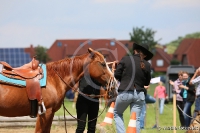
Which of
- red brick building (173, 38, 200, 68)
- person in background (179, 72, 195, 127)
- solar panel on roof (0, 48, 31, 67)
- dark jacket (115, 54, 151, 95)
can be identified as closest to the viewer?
dark jacket (115, 54, 151, 95)

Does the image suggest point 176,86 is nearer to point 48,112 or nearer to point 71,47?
point 48,112

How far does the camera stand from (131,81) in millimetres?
7734

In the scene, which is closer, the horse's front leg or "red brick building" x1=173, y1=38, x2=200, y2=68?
the horse's front leg

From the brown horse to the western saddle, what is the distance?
4.3 inches

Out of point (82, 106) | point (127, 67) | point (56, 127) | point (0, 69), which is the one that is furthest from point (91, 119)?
point (56, 127)

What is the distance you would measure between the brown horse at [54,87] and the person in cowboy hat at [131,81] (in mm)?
428

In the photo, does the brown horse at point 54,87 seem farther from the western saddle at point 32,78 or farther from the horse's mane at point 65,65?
the western saddle at point 32,78

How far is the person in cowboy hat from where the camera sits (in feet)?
Answer: 25.3

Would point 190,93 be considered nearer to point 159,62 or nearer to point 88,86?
point 88,86

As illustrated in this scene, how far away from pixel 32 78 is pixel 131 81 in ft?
5.80

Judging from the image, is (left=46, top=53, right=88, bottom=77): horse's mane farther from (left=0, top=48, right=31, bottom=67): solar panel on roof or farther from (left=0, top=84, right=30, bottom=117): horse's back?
(left=0, top=48, right=31, bottom=67): solar panel on roof

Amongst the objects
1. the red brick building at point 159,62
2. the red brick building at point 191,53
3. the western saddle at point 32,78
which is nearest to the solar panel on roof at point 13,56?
the western saddle at point 32,78

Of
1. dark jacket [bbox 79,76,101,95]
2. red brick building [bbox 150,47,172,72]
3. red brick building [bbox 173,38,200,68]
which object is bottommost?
red brick building [bbox 150,47,172,72]

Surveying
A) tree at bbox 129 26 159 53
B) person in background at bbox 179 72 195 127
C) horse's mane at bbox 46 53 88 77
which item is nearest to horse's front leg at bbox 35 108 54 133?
horse's mane at bbox 46 53 88 77
